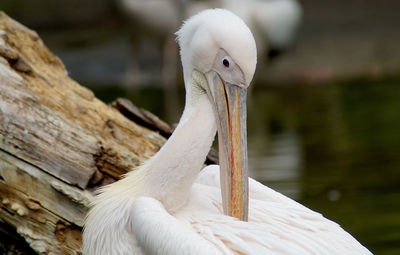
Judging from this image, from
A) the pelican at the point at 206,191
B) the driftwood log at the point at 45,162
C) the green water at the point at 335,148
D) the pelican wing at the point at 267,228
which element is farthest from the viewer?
the green water at the point at 335,148

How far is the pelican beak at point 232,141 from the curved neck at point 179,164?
0.08 meters

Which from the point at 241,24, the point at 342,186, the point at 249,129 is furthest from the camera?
the point at 249,129

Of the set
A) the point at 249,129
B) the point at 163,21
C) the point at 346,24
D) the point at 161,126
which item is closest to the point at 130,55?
the point at 163,21

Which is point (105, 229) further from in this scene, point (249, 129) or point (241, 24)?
point (249, 129)

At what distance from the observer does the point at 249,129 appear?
31.1 ft

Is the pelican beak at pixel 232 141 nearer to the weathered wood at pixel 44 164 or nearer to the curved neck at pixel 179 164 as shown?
the curved neck at pixel 179 164

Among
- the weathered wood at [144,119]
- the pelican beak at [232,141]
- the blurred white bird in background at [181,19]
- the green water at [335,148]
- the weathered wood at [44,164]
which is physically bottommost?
the weathered wood at [44,164]

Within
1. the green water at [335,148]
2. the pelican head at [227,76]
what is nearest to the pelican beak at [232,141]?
the pelican head at [227,76]

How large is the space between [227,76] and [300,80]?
10115mm

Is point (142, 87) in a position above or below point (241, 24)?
above

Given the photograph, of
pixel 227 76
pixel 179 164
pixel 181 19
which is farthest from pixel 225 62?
pixel 181 19

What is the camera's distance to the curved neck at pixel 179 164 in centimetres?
344

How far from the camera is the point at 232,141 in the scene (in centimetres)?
340

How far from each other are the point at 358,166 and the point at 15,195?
3872 mm
